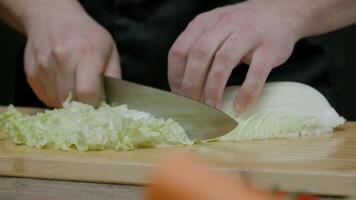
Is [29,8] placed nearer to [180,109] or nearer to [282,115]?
[180,109]

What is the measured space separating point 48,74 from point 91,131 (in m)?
0.37

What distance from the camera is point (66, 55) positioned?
1.40m

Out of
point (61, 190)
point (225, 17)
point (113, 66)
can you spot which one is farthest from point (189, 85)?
point (61, 190)

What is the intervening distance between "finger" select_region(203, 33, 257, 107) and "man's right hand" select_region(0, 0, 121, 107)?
0.82 feet

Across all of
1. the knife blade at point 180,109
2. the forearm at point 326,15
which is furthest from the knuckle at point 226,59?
the forearm at point 326,15

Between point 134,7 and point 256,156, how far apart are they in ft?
2.23

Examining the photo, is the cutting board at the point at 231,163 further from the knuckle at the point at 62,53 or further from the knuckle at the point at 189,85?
the knuckle at the point at 62,53

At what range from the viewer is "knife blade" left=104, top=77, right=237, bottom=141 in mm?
1184

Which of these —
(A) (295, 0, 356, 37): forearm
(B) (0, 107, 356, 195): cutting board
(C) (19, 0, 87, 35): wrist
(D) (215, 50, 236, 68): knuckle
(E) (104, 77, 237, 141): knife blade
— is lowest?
(B) (0, 107, 356, 195): cutting board

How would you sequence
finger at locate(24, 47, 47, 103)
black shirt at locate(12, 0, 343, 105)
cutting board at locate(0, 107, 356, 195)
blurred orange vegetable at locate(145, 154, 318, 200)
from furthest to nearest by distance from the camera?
1. black shirt at locate(12, 0, 343, 105)
2. finger at locate(24, 47, 47, 103)
3. cutting board at locate(0, 107, 356, 195)
4. blurred orange vegetable at locate(145, 154, 318, 200)

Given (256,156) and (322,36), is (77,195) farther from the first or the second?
(322,36)

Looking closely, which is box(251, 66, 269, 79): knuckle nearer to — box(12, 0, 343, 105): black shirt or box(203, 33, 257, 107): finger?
box(203, 33, 257, 107): finger

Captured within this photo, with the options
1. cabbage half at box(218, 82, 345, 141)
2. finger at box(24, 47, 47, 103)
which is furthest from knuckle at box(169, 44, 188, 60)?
finger at box(24, 47, 47, 103)

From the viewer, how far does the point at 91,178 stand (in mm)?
988
